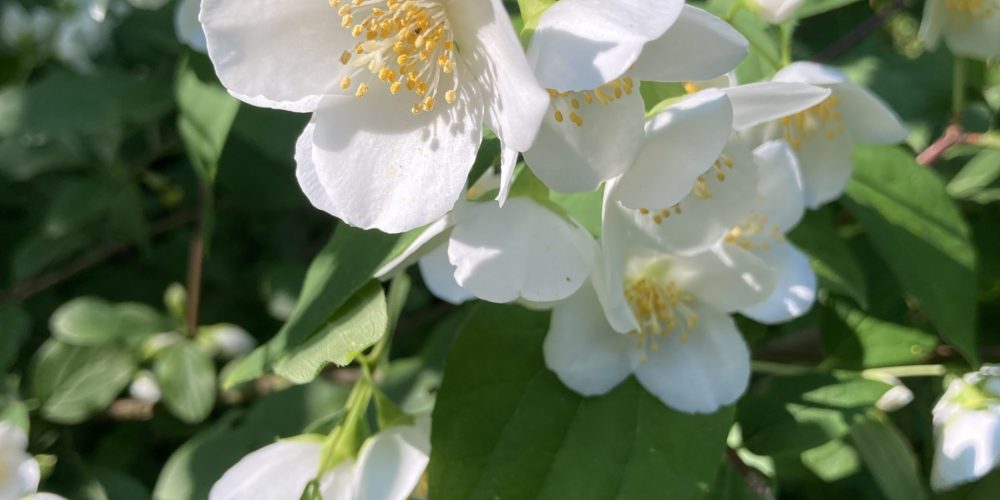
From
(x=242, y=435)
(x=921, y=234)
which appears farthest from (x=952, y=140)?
(x=242, y=435)

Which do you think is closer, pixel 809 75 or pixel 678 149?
pixel 678 149

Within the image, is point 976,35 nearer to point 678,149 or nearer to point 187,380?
point 678,149

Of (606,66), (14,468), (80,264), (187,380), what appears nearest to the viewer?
(606,66)

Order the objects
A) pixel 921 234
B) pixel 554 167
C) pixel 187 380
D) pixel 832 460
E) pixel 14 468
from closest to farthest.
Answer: pixel 554 167 → pixel 14 468 → pixel 921 234 → pixel 832 460 → pixel 187 380

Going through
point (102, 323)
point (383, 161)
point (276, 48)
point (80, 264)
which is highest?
point (276, 48)

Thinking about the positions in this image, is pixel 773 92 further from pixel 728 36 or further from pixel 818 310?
pixel 818 310

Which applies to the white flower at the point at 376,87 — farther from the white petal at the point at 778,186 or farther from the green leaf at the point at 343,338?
the white petal at the point at 778,186

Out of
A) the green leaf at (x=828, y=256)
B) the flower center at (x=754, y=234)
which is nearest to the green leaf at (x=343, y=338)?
the flower center at (x=754, y=234)
